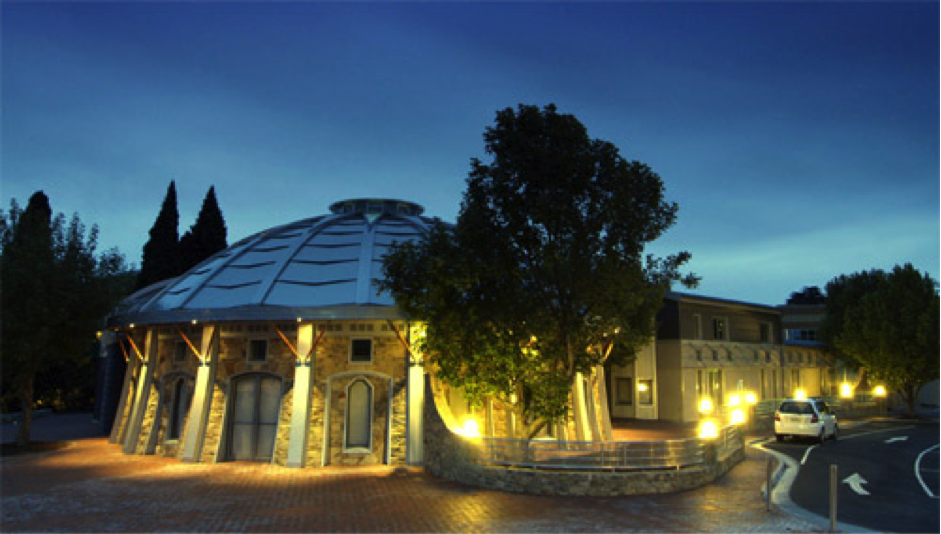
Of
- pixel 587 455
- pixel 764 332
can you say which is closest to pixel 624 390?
pixel 764 332

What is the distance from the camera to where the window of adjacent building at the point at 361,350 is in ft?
67.8

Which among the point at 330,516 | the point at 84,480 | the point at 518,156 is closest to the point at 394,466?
the point at 330,516

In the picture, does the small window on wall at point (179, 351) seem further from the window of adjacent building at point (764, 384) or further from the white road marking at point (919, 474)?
the window of adjacent building at point (764, 384)

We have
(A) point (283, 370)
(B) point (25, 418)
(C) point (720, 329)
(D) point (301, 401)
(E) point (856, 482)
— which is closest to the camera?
(E) point (856, 482)

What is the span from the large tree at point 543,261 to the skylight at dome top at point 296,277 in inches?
131

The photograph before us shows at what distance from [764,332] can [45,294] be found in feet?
141

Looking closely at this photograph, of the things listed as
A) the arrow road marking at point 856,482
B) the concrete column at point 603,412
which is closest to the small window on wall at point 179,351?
the concrete column at point 603,412

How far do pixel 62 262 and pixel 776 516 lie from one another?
81.7 ft

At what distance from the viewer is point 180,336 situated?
23000 millimetres

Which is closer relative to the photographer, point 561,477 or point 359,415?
point 561,477

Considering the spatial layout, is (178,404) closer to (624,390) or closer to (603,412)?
(603,412)

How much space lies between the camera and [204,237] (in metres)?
52.6

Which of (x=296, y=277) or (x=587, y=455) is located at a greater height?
(x=296, y=277)

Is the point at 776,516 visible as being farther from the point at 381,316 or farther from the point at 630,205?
the point at 381,316
